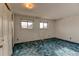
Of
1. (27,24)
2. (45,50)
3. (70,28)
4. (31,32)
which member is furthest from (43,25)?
(45,50)

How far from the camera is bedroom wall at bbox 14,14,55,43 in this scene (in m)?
5.67

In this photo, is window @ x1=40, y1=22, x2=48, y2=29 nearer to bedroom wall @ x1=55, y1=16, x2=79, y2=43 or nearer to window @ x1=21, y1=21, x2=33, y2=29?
window @ x1=21, y1=21, x2=33, y2=29

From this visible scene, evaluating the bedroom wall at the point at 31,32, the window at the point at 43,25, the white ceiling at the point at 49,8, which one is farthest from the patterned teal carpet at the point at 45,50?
the window at the point at 43,25

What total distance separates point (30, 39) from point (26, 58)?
588 cm

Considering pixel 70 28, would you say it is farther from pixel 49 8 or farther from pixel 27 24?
pixel 27 24

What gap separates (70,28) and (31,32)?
9.09ft

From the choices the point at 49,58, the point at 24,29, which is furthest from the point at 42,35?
the point at 49,58

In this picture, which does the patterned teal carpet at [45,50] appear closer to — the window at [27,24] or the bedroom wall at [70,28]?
the bedroom wall at [70,28]

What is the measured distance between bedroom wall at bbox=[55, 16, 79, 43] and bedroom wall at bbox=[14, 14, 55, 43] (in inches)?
41.4

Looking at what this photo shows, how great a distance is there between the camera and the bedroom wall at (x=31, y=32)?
18.6 ft

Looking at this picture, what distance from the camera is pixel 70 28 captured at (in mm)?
5977

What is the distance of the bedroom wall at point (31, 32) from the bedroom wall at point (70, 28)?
105 cm

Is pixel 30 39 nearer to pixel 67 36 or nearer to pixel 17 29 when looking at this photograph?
pixel 17 29

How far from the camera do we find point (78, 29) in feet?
17.3
